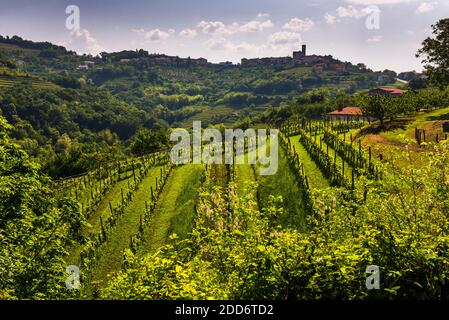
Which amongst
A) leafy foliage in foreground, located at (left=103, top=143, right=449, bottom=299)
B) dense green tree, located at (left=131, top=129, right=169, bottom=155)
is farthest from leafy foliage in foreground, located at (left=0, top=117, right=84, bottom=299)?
dense green tree, located at (left=131, top=129, right=169, bottom=155)

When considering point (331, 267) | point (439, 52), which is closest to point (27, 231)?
point (331, 267)

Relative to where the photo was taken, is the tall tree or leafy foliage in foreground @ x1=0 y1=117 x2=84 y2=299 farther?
the tall tree

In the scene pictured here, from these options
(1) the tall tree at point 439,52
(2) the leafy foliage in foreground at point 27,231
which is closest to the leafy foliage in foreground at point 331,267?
(2) the leafy foliage in foreground at point 27,231

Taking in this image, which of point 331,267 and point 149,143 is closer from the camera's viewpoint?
point 331,267

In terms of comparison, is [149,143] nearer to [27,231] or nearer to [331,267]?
[27,231]

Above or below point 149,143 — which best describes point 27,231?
below

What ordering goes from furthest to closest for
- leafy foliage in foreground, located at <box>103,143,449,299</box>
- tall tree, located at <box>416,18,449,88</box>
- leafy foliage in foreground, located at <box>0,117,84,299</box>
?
tall tree, located at <box>416,18,449,88</box> → leafy foliage in foreground, located at <box>0,117,84,299</box> → leafy foliage in foreground, located at <box>103,143,449,299</box>

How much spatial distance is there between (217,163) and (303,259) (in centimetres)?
4465

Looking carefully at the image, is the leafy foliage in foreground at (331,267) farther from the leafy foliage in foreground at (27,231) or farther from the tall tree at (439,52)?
the tall tree at (439,52)

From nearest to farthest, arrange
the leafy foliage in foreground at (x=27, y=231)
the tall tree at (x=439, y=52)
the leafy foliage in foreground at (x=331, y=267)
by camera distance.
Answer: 1. the leafy foliage in foreground at (x=331, y=267)
2. the leafy foliage in foreground at (x=27, y=231)
3. the tall tree at (x=439, y=52)

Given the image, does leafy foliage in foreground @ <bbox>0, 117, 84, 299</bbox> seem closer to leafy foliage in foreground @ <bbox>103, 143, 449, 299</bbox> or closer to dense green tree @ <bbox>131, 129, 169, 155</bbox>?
leafy foliage in foreground @ <bbox>103, 143, 449, 299</bbox>

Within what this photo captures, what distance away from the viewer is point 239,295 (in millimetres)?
10047

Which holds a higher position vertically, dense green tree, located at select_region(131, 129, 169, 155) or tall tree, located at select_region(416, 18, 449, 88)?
tall tree, located at select_region(416, 18, 449, 88)
